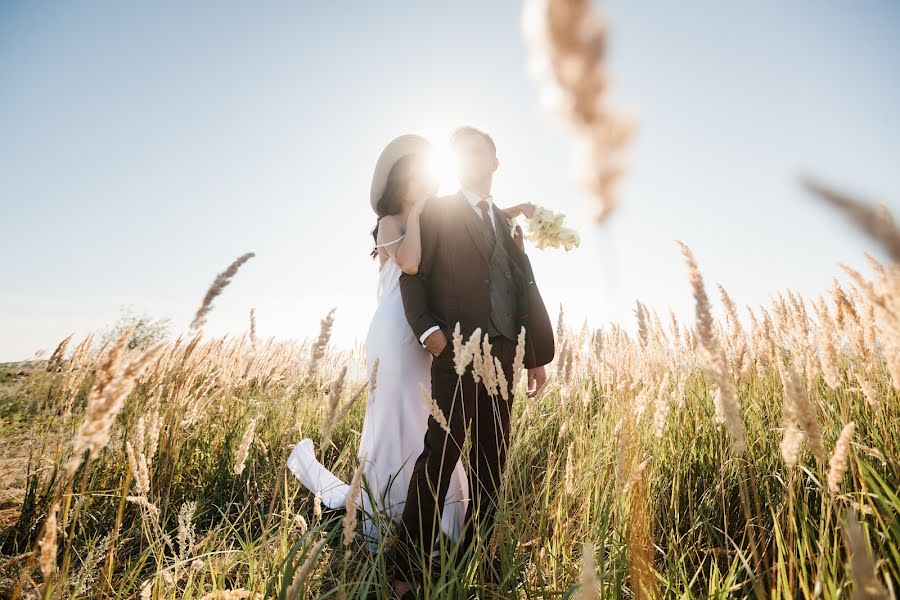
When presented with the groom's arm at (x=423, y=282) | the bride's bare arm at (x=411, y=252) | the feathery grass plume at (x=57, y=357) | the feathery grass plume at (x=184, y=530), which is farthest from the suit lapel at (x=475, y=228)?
the feathery grass plume at (x=57, y=357)

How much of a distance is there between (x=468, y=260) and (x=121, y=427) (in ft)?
9.32

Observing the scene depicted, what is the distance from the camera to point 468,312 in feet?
7.14

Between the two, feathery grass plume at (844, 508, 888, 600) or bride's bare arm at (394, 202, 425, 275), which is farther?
bride's bare arm at (394, 202, 425, 275)

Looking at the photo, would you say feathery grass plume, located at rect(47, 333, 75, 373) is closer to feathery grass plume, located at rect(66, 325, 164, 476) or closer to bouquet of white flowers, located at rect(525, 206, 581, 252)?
feathery grass plume, located at rect(66, 325, 164, 476)

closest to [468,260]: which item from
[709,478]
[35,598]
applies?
[709,478]

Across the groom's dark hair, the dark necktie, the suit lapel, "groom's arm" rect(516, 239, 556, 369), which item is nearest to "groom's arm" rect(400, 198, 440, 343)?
the suit lapel

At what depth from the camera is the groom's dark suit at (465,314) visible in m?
2.03

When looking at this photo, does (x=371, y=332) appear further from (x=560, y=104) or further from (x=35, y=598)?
(x=560, y=104)

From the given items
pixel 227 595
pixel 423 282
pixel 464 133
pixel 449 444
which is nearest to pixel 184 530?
pixel 227 595

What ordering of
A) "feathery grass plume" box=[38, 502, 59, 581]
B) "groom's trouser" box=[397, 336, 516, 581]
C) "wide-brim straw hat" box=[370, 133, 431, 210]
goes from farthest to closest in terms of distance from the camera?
1. "wide-brim straw hat" box=[370, 133, 431, 210]
2. "groom's trouser" box=[397, 336, 516, 581]
3. "feathery grass plume" box=[38, 502, 59, 581]

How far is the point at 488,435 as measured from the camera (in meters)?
2.19

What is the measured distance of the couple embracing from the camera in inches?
79.5

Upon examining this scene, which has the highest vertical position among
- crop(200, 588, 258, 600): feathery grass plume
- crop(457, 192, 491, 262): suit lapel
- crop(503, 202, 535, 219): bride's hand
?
crop(503, 202, 535, 219): bride's hand

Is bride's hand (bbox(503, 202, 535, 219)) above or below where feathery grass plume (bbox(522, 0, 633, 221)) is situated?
above
